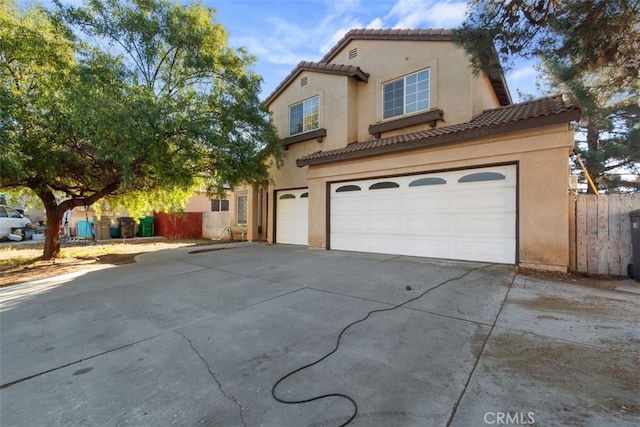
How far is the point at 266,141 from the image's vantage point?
11.0 m

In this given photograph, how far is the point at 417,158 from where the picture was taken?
852cm

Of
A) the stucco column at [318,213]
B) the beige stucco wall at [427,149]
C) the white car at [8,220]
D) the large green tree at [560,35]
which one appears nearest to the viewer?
the large green tree at [560,35]

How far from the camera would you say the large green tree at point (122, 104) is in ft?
23.9

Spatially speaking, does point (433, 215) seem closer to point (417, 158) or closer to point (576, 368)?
point (417, 158)

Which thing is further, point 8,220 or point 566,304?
point 8,220

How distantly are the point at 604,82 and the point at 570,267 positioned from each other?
4.26 metres

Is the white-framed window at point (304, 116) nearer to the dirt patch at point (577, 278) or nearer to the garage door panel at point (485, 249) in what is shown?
the garage door panel at point (485, 249)

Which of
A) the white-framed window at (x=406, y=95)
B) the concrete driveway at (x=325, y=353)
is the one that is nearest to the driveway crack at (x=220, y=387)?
the concrete driveway at (x=325, y=353)

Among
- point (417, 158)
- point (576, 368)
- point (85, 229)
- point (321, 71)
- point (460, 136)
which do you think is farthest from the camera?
point (85, 229)

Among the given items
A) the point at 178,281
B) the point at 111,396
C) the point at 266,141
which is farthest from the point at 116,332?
the point at 266,141

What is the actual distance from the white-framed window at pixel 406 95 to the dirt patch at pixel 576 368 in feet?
27.5

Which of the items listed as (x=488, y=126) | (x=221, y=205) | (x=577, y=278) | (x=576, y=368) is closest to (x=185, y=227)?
(x=221, y=205)

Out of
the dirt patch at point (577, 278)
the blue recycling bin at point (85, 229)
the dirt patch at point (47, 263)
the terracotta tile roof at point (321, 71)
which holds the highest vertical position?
the terracotta tile roof at point (321, 71)

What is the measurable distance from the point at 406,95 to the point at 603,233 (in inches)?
271
